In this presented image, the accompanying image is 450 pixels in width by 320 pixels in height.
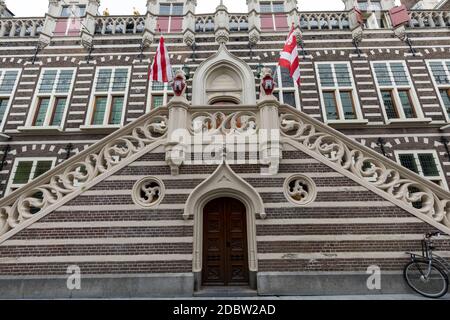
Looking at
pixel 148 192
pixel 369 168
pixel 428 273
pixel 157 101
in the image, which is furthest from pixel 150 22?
pixel 428 273

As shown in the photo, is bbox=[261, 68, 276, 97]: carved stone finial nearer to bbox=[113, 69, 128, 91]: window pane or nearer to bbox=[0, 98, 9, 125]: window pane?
bbox=[113, 69, 128, 91]: window pane

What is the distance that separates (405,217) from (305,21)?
536 inches

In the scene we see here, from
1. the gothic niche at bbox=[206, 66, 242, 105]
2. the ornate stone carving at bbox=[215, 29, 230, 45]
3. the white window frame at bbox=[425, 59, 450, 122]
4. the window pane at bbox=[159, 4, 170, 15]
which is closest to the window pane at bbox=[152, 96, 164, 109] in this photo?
the gothic niche at bbox=[206, 66, 242, 105]

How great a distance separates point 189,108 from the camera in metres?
7.70

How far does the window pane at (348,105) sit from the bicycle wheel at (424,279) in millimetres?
8638

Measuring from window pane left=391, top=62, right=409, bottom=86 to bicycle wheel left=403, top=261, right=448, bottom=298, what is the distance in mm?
11223

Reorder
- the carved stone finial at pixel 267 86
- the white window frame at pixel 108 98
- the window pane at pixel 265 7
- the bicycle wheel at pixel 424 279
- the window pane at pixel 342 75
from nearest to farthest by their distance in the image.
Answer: the bicycle wheel at pixel 424 279 → the carved stone finial at pixel 267 86 → the white window frame at pixel 108 98 → the window pane at pixel 342 75 → the window pane at pixel 265 7

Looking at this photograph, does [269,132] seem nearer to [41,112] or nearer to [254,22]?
[254,22]

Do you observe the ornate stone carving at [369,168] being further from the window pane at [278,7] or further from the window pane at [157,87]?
the window pane at [278,7]

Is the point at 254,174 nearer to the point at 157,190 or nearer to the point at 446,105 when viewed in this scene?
the point at 157,190

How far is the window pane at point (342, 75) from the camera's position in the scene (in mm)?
13711

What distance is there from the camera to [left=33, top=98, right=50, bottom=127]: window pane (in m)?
13.1

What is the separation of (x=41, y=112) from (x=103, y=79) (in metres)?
3.75

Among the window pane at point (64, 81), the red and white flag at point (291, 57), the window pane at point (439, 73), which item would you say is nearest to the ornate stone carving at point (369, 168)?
the red and white flag at point (291, 57)
